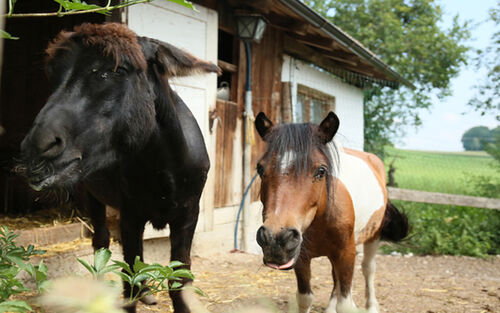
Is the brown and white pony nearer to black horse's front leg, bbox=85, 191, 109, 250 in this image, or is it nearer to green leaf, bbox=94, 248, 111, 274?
green leaf, bbox=94, 248, 111, 274

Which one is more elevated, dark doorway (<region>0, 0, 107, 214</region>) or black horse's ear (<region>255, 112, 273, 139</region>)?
dark doorway (<region>0, 0, 107, 214</region>)

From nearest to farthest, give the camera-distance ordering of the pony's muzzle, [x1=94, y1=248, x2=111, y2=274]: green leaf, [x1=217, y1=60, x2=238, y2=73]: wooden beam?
[x1=94, y1=248, x2=111, y2=274]: green leaf
the pony's muzzle
[x1=217, y1=60, x2=238, y2=73]: wooden beam

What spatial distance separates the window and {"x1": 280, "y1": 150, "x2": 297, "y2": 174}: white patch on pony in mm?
5330

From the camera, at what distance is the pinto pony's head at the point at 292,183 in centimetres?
205

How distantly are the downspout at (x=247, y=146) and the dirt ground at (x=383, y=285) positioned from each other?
70 centimetres

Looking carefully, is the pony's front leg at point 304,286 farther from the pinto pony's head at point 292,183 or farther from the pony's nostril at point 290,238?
the pony's nostril at point 290,238

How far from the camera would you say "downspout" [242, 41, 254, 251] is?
625 cm

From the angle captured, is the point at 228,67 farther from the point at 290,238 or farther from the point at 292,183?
the point at 290,238

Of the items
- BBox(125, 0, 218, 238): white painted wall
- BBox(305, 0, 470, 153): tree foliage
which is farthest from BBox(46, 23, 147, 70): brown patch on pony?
BBox(305, 0, 470, 153): tree foliage

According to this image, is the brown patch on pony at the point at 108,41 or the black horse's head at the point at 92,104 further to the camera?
the brown patch on pony at the point at 108,41

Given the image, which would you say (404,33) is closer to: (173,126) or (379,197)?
(379,197)

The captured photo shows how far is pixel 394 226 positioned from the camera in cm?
415

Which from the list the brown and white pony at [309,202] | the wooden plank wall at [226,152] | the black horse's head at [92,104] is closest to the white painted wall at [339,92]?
the wooden plank wall at [226,152]

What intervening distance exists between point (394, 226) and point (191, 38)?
3114 mm
